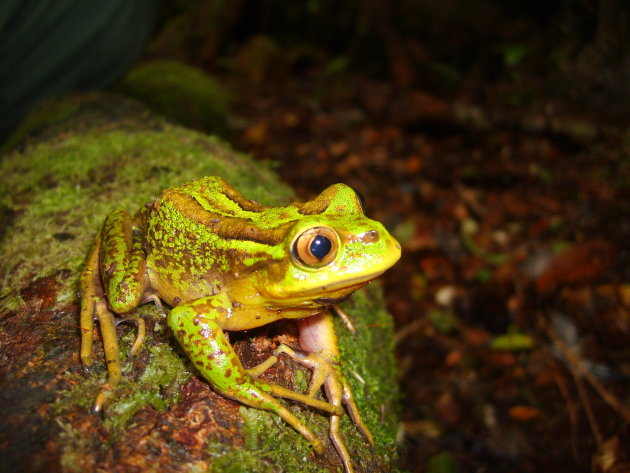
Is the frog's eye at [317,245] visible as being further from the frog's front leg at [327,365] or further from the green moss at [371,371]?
the green moss at [371,371]

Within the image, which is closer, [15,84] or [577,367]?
[577,367]

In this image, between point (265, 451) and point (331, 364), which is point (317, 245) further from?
point (265, 451)

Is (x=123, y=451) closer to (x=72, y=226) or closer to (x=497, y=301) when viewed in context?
(x=72, y=226)

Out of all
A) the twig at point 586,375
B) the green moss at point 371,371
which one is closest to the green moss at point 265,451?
the green moss at point 371,371

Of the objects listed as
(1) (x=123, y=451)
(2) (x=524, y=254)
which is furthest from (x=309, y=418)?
(2) (x=524, y=254)

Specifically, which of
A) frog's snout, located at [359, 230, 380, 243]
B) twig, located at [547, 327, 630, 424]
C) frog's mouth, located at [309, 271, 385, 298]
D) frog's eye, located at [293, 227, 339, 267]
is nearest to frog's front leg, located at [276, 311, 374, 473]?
frog's mouth, located at [309, 271, 385, 298]

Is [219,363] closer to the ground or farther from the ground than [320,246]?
closer to the ground

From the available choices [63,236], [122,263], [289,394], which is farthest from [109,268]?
[289,394]
